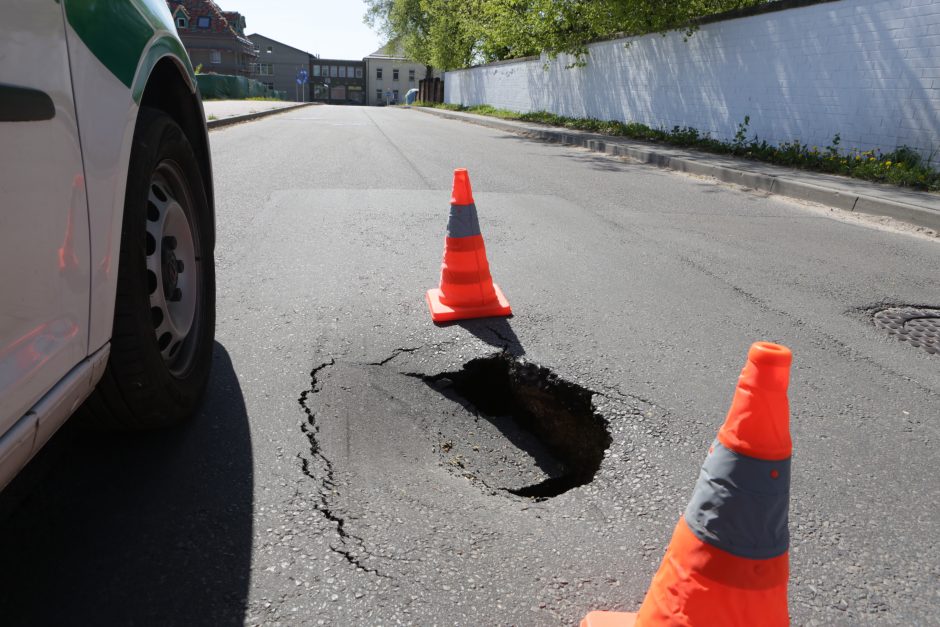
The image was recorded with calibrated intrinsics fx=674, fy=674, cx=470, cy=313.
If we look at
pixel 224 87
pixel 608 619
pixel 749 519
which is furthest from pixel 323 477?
pixel 224 87

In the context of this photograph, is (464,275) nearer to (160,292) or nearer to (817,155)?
(160,292)

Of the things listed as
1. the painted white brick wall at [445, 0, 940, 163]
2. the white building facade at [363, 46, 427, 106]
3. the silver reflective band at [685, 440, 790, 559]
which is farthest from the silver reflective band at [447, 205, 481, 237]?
the white building facade at [363, 46, 427, 106]

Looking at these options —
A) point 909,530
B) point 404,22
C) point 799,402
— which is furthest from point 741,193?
point 404,22

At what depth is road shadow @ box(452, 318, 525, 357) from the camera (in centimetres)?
335

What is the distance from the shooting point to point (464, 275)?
3746 millimetres

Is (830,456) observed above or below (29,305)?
below

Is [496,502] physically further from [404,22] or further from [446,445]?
[404,22]

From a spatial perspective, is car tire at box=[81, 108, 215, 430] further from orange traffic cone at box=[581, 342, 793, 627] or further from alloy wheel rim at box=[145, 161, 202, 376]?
orange traffic cone at box=[581, 342, 793, 627]

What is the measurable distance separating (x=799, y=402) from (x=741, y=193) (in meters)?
6.74

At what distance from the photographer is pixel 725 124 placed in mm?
13758

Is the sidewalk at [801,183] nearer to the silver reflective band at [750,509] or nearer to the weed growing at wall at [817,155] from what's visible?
the weed growing at wall at [817,155]

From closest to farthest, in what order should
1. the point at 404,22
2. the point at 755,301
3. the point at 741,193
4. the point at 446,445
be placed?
1. the point at 446,445
2. the point at 755,301
3. the point at 741,193
4. the point at 404,22

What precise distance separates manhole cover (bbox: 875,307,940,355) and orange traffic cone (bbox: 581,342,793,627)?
2.71m

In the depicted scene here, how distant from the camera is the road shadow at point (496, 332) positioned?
3.35 meters
